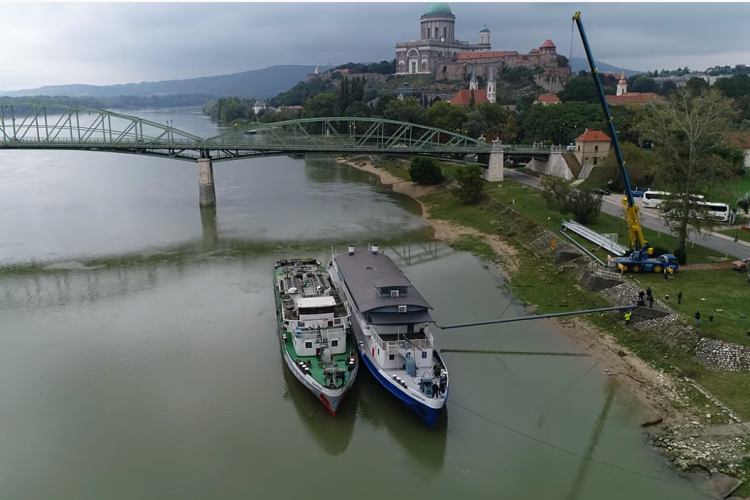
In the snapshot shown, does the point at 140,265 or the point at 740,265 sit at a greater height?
the point at 740,265

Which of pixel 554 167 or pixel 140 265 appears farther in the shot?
pixel 554 167

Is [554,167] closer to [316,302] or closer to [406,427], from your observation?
[316,302]

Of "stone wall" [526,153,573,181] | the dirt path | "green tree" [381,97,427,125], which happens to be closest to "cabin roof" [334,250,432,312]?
the dirt path

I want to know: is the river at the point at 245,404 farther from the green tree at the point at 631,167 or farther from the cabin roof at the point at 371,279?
the green tree at the point at 631,167

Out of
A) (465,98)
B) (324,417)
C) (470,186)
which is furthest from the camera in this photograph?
(465,98)

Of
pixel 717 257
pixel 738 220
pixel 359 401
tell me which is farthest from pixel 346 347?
A: pixel 738 220

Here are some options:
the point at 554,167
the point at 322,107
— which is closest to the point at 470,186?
the point at 554,167

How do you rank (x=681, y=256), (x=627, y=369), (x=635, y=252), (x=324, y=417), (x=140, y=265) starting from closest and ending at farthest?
(x=324, y=417) < (x=627, y=369) < (x=635, y=252) < (x=681, y=256) < (x=140, y=265)
